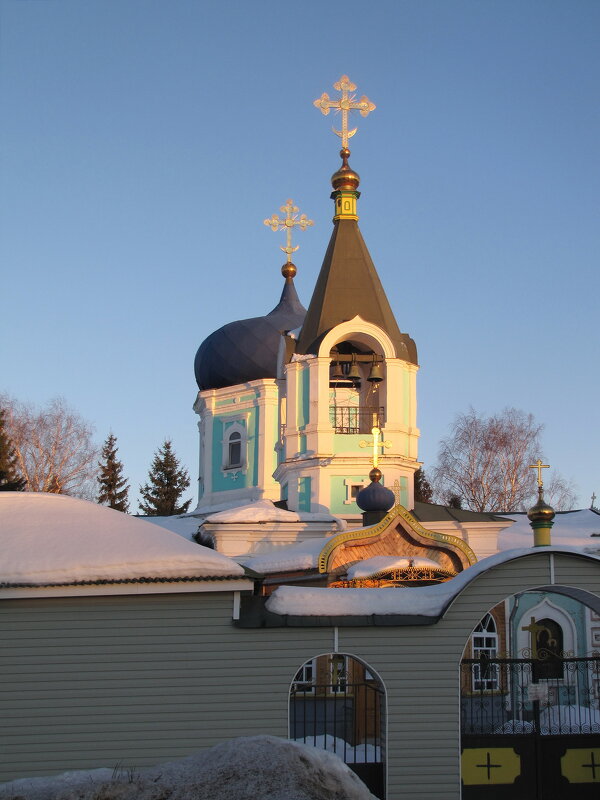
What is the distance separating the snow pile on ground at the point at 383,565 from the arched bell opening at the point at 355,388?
4.11 metres

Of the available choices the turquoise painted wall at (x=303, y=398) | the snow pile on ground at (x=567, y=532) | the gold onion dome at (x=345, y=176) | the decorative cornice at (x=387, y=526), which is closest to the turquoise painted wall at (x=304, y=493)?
the turquoise painted wall at (x=303, y=398)

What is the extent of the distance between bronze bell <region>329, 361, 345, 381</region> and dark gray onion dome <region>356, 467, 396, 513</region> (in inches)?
110

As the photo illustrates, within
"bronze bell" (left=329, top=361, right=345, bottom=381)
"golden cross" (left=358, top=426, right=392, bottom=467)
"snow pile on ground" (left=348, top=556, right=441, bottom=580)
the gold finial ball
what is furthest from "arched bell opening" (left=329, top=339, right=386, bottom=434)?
the gold finial ball

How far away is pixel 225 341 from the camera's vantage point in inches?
1046

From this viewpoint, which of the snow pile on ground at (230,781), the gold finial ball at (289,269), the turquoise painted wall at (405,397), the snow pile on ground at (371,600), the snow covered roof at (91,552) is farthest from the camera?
the gold finial ball at (289,269)

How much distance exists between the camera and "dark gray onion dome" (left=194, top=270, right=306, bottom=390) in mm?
26047

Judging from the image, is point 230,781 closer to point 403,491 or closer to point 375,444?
point 375,444

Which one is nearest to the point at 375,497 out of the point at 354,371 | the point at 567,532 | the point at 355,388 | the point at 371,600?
the point at 354,371

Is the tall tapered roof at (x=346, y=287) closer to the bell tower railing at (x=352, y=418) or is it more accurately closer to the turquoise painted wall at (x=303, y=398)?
the turquoise painted wall at (x=303, y=398)

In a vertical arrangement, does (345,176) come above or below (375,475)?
above

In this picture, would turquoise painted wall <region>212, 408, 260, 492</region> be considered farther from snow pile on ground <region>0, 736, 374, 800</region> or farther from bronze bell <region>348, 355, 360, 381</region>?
snow pile on ground <region>0, 736, 374, 800</region>

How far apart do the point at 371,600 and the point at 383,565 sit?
6.17 metres

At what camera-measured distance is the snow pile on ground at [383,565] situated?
14594mm

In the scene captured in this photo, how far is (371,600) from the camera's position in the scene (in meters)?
8.55
